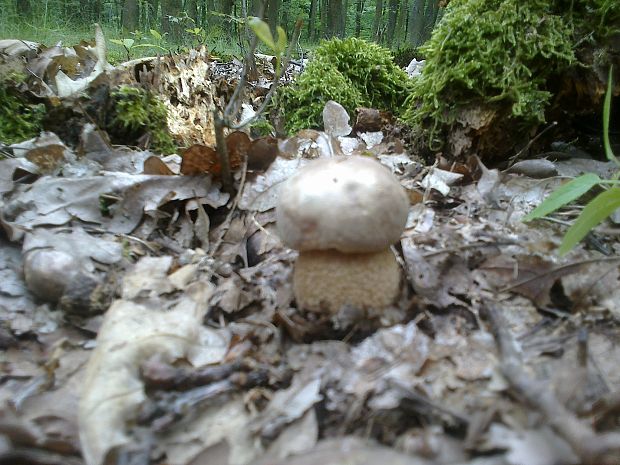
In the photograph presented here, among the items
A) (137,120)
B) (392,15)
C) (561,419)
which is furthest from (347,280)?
(392,15)

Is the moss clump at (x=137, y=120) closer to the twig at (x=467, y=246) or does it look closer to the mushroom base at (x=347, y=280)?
the mushroom base at (x=347, y=280)

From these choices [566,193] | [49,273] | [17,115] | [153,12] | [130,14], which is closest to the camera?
[566,193]

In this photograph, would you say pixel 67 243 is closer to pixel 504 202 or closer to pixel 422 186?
pixel 422 186

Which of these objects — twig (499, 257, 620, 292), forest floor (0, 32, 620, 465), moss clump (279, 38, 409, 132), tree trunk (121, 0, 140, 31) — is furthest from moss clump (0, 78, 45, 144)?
tree trunk (121, 0, 140, 31)

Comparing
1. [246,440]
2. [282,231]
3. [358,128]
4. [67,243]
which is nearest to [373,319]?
[282,231]

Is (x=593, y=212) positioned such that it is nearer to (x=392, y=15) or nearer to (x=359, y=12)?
(x=392, y=15)

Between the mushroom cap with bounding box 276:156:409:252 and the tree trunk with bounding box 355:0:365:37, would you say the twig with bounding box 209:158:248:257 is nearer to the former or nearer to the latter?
the mushroom cap with bounding box 276:156:409:252
